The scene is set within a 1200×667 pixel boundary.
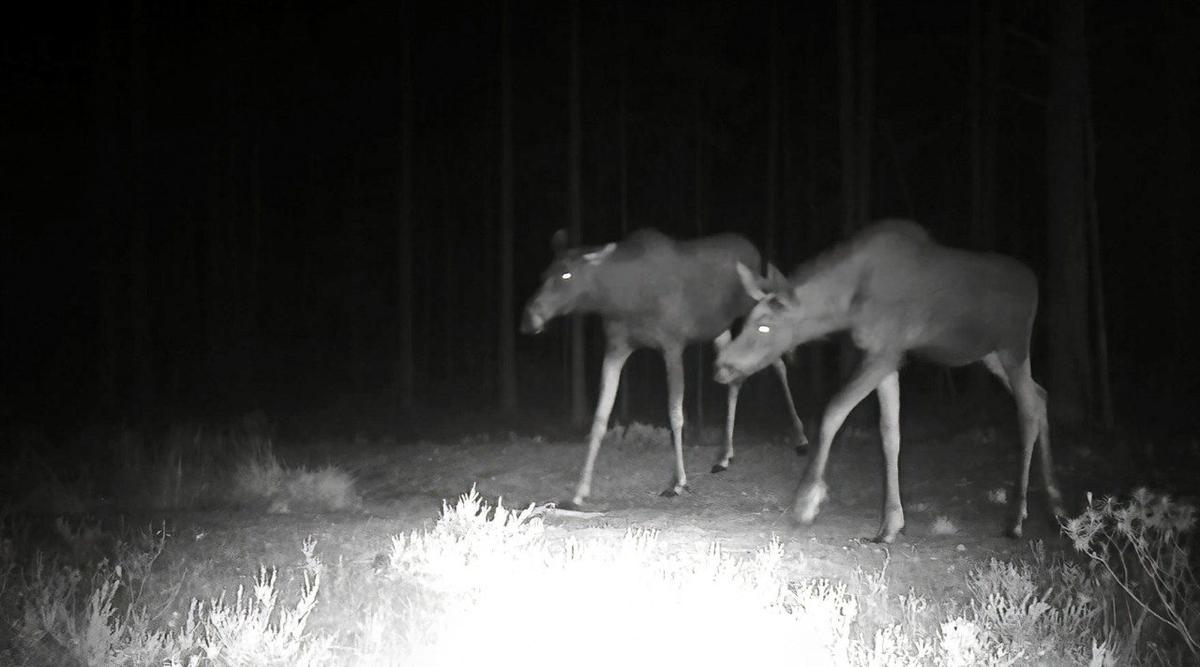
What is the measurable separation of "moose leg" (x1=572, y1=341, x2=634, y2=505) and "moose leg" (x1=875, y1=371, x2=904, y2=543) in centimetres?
276

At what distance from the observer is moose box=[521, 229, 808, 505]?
1098cm

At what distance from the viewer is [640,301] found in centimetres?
1105

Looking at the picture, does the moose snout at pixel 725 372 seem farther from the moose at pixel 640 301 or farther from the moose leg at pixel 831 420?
the moose at pixel 640 301

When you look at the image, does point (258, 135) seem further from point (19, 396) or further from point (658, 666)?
point (658, 666)

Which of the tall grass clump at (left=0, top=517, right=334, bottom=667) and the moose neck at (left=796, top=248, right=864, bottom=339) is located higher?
the moose neck at (left=796, top=248, right=864, bottom=339)

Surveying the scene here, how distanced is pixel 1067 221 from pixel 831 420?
926 centimetres

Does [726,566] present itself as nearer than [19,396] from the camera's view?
Yes

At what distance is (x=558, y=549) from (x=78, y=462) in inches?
326

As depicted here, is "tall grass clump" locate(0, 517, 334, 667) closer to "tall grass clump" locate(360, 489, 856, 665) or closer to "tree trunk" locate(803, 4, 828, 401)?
"tall grass clump" locate(360, 489, 856, 665)

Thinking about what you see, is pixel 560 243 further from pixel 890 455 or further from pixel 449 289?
pixel 449 289

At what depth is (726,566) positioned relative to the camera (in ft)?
20.9

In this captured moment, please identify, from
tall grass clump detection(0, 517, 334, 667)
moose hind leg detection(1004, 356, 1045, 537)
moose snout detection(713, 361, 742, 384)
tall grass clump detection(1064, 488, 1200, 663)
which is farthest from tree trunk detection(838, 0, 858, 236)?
tall grass clump detection(0, 517, 334, 667)

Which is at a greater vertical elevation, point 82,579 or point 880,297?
point 880,297

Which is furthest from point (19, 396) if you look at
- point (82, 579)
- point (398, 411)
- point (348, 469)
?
point (82, 579)
